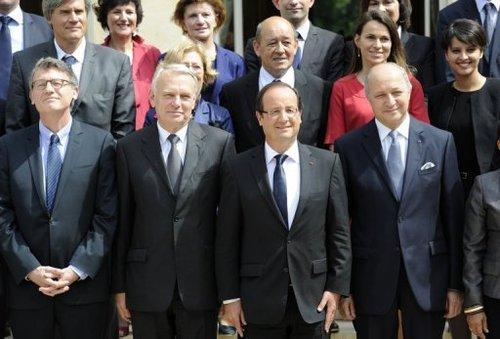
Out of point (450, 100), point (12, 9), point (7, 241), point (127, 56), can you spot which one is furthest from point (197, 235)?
point (12, 9)

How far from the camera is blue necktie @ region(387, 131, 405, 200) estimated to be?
5.63 metres

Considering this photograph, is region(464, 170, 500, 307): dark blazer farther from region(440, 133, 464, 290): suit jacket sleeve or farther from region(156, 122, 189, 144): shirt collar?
region(156, 122, 189, 144): shirt collar

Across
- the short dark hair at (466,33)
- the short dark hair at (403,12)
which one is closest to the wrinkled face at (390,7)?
the short dark hair at (403,12)

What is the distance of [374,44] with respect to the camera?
6.54 meters

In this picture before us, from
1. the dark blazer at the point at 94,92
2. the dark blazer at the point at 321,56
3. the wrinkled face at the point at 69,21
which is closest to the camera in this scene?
the dark blazer at the point at 94,92

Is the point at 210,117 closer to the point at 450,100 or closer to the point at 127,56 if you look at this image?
the point at 127,56

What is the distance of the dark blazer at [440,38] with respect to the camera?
7004 millimetres

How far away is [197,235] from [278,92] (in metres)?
0.87

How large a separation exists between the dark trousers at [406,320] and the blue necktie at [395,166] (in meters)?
0.44

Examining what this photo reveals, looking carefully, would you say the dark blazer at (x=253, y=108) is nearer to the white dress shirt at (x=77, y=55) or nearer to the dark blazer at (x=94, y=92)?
the dark blazer at (x=94, y=92)

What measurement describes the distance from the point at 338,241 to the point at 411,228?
399mm

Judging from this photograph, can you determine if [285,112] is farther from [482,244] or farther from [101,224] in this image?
[482,244]

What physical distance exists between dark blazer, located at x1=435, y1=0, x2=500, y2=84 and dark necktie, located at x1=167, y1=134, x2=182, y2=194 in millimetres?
2268

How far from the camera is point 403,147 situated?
225 inches
